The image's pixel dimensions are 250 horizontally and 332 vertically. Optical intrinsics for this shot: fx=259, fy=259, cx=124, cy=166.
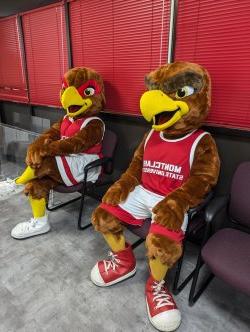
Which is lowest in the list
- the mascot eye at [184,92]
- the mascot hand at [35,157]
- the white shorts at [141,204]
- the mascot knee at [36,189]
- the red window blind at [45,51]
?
the mascot knee at [36,189]

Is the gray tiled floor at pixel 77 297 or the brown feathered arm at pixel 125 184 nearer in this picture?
the gray tiled floor at pixel 77 297

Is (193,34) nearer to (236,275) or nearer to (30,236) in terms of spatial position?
(236,275)

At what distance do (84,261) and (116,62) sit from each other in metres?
1.59

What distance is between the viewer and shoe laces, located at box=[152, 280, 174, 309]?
140cm

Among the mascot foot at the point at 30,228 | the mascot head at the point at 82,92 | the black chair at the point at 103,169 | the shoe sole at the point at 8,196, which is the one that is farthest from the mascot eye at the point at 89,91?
the shoe sole at the point at 8,196

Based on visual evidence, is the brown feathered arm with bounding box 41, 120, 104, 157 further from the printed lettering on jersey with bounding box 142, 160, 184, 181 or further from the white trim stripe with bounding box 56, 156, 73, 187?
the printed lettering on jersey with bounding box 142, 160, 184, 181

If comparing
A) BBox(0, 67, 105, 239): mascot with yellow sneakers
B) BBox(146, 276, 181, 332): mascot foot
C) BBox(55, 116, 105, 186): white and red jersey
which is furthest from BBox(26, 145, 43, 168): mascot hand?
BBox(146, 276, 181, 332): mascot foot

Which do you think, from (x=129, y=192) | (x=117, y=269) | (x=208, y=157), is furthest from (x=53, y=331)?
(x=208, y=157)

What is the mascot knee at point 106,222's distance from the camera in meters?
1.55

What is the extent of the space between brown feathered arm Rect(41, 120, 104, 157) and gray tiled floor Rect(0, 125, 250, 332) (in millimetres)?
708

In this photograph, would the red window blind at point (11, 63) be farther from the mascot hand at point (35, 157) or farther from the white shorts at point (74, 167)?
the white shorts at point (74, 167)

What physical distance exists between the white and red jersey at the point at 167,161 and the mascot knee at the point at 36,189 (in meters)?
0.84

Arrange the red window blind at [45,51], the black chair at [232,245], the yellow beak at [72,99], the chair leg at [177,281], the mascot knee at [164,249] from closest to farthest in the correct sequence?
1. the black chair at [232,245]
2. the mascot knee at [164,249]
3. the chair leg at [177,281]
4. the yellow beak at [72,99]
5. the red window blind at [45,51]

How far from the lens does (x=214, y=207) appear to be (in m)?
1.36
